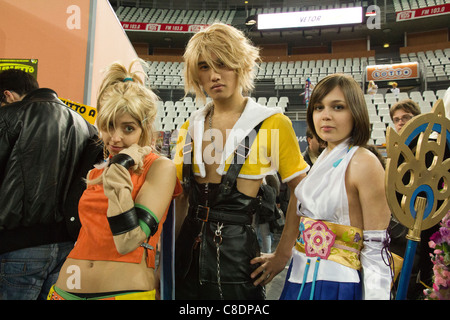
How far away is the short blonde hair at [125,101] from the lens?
0.98 meters

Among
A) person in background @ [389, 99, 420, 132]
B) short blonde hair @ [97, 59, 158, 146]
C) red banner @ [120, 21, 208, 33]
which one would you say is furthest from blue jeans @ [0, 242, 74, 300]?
red banner @ [120, 21, 208, 33]

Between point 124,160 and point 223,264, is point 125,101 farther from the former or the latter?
point 223,264

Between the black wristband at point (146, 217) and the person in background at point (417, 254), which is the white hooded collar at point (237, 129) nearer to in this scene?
the black wristband at point (146, 217)

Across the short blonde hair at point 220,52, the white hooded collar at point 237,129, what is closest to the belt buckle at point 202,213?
the white hooded collar at point 237,129

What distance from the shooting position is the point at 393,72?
1277 cm

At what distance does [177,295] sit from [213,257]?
0.73 ft

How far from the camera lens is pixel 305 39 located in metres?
17.8

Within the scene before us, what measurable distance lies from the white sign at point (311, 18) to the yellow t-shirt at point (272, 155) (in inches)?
679

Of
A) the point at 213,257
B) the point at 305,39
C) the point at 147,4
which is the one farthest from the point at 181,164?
the point at 147,4

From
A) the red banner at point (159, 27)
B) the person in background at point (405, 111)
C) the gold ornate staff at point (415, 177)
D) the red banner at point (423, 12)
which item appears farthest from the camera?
the red banner at point (159, 27)

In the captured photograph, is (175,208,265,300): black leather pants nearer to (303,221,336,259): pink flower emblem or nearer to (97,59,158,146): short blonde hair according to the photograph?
(303,221,336,259): pink flower emblem

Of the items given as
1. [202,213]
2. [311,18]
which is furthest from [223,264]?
[311,18]

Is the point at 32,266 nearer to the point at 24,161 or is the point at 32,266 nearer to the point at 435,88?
the point at 24,161

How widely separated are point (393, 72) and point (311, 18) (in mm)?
5857
